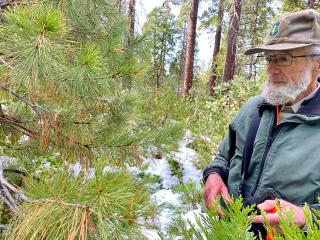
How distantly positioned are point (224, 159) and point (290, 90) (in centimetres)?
52

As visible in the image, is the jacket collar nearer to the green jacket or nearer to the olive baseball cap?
the green jacket

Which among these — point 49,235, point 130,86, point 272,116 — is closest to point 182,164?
point 130,86

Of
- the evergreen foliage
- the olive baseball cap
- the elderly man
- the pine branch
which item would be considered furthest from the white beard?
the pine branch

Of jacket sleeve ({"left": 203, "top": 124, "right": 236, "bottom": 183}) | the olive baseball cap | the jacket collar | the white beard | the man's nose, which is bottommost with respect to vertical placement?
jacket sleeve ({"left": 203, "top": 124, "right": 236, "bottom": 183})

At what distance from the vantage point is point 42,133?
2.06 metres

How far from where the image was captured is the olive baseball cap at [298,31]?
1542 mm

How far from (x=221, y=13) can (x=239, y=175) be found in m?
10.3

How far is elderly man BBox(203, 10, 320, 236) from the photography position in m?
1.34

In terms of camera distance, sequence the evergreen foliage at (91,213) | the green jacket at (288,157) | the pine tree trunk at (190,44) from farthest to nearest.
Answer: the pine tree trunk at (190,44)
the green jacket at (288,157)
the evergreen foliage at (91,213)

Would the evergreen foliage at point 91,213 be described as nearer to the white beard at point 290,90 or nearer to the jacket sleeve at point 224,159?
the jacket sleeve at point 224,159

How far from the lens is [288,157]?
1.37 metres

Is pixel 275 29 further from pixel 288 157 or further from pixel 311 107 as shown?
pixel 288 157

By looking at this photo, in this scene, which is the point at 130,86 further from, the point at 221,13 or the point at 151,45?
the point at 221,13

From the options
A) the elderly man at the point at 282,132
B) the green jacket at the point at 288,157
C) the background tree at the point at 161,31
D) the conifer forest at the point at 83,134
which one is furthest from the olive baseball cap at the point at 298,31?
the background tree at the point at 161,31
